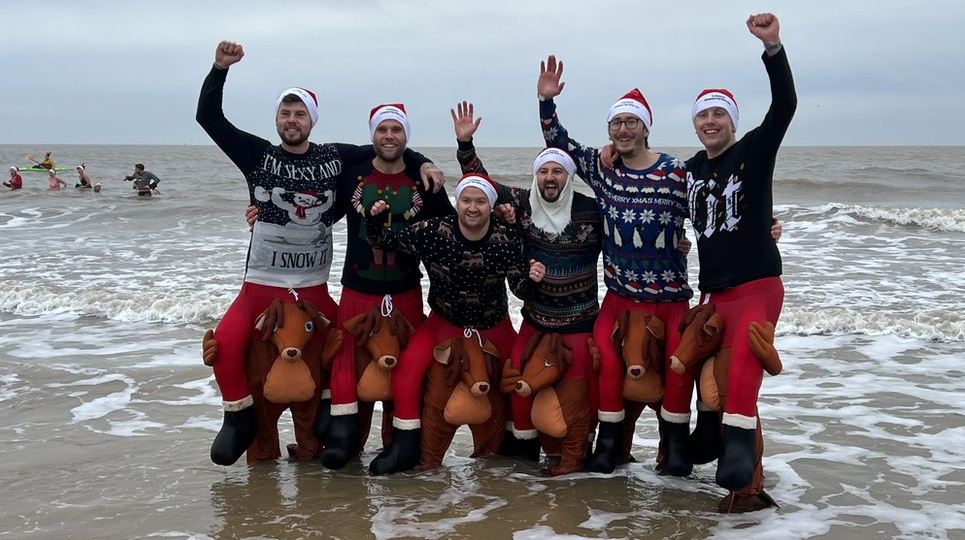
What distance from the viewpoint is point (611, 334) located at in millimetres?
4703

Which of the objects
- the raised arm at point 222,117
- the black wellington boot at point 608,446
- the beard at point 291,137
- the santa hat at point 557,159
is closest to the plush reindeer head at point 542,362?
the black wellington boot at point 608,446

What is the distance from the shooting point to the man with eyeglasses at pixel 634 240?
464cm

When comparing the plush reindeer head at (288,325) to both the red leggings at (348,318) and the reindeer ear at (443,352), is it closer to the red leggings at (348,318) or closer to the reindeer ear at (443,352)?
the red leggings at (348,318)

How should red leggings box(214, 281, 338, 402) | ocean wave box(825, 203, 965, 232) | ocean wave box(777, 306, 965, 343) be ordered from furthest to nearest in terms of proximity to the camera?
ocean wave box(825, 203, 965, 232), ocean wave box(777, 306, 965, 343), red leggings box(214, 281, 338, 402)

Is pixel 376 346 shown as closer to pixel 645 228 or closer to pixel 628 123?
pixel 645 228

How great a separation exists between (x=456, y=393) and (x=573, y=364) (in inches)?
28.0

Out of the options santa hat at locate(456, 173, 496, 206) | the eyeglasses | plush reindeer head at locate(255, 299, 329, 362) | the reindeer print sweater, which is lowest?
plush reindeer head at locate(255, 299, 329, 362)

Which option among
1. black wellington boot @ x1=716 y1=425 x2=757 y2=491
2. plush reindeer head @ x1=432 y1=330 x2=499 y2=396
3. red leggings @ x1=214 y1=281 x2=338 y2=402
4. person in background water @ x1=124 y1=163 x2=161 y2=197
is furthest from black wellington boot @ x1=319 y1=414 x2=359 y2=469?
person in background water @ x1=124 y1=163 x2=161 y2=197

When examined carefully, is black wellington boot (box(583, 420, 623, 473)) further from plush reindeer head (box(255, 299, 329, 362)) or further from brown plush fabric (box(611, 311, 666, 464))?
plush reindeer head (box(255, 299, 329, 362))

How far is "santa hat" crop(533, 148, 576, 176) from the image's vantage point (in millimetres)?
4820

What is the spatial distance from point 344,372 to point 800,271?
373 inches

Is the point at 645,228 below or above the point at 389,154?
below

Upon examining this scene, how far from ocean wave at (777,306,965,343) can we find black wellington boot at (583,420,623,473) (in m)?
5.01

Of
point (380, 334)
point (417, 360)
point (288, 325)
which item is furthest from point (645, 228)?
point (288, 325)
